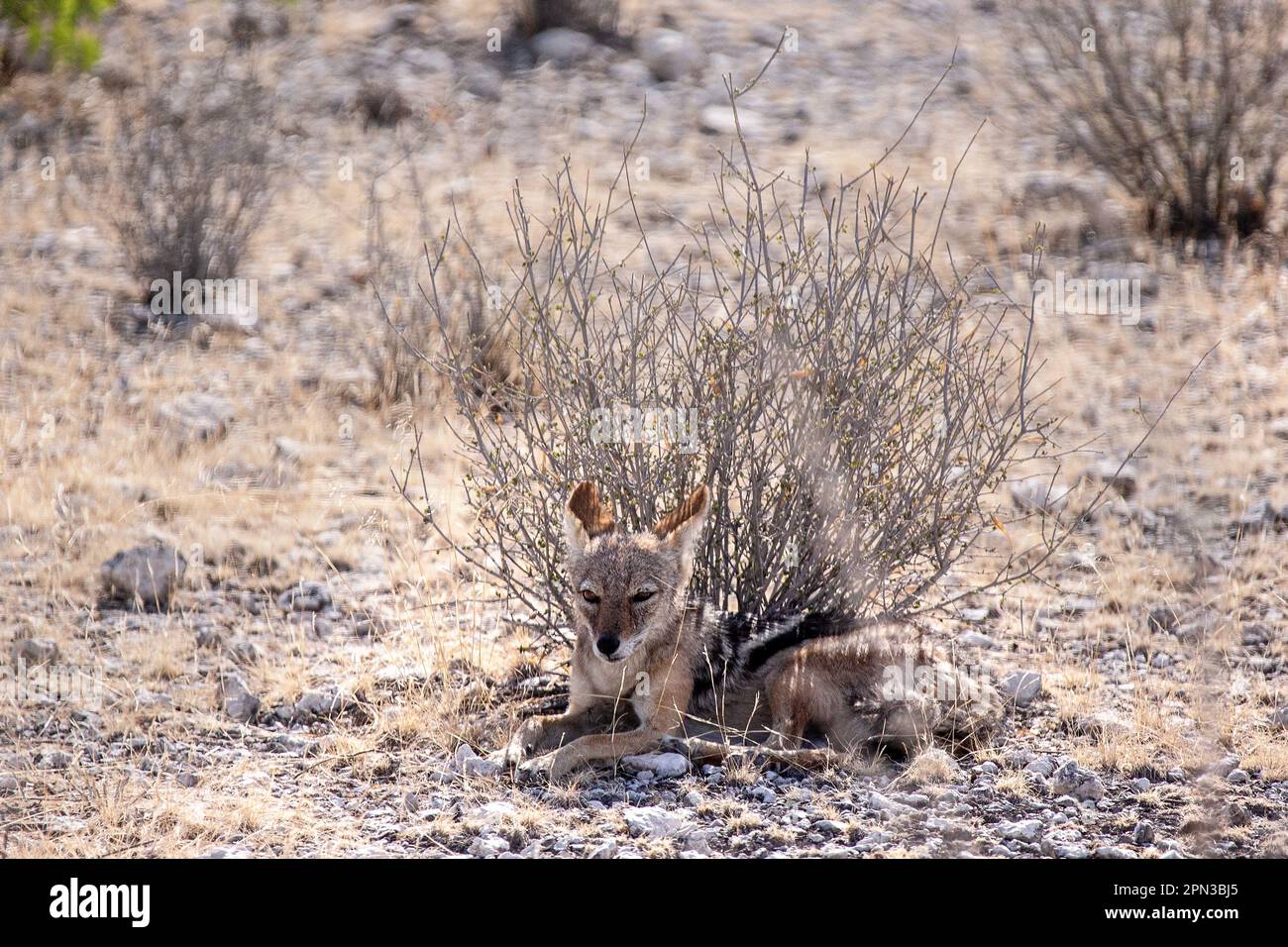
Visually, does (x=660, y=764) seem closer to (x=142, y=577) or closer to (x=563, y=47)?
(x=142, y=577)

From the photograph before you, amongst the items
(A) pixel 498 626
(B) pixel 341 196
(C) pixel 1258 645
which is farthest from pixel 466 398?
(B) pixel 341 196

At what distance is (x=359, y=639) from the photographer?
6.47 metres

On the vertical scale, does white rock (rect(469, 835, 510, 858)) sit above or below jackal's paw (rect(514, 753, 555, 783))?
below

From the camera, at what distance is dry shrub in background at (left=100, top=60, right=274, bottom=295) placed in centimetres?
1121

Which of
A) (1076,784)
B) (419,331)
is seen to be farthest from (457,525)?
(1076,784)

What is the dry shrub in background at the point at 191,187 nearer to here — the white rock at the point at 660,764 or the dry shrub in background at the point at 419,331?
the dry shrub in background at the point at 419,331

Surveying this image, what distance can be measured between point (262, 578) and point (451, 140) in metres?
7.82

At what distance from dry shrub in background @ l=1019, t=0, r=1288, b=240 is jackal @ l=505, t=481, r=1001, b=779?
7.92m

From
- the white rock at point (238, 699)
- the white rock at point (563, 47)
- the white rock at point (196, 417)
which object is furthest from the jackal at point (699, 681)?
the white rock at point (563, 47)

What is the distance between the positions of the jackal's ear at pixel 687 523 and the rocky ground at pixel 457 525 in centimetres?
86

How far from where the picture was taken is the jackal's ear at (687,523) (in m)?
5.25

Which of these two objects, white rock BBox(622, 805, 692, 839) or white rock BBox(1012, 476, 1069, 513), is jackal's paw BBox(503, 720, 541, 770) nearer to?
white rock BBox(622, 805, 692, 839)

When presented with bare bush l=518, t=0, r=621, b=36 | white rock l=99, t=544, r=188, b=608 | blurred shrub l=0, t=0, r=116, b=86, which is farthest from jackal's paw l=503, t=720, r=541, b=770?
bare bush l=518, t=0, r=621, b=36

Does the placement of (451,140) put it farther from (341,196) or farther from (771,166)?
(771,166)
